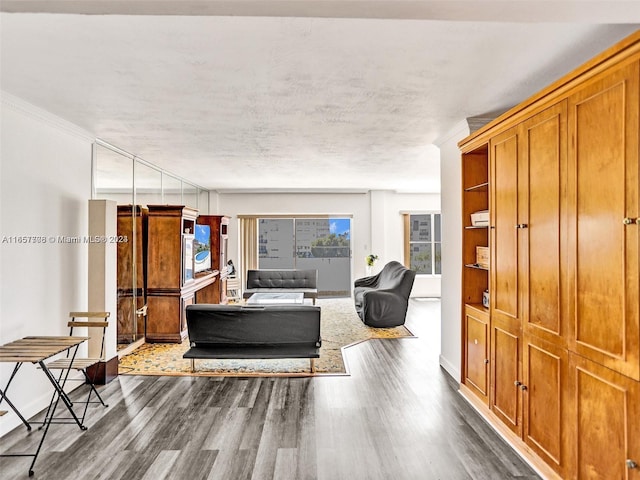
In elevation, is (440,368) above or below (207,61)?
below

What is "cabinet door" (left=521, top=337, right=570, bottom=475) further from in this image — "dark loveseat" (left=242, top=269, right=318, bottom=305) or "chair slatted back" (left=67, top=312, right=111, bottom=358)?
"dark loveseat" (left=242, top=269, right=318, bottom=305)

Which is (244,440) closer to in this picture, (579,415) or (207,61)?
(579,415)

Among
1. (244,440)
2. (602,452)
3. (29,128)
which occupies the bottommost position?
(244,440)

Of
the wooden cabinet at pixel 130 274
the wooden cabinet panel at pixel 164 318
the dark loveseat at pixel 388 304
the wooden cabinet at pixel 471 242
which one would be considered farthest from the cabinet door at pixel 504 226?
the wooden cabinet at pixel 130 274

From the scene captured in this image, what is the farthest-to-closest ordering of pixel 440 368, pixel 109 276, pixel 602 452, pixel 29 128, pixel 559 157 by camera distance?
pixel 440 368
pixel 109 276
pixel 29 128
pixel 559 157
pixel 602 452

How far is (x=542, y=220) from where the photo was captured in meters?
2.38

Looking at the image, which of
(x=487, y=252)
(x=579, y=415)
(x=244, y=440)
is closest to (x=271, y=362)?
(x=244, y=440)

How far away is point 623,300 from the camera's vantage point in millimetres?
1727

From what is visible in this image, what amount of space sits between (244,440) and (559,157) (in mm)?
2825

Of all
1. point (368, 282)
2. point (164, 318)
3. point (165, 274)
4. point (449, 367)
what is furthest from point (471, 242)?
point (368, 282)

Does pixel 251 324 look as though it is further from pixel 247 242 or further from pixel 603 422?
pixel 247 242

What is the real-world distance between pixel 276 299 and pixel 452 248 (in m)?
3.73

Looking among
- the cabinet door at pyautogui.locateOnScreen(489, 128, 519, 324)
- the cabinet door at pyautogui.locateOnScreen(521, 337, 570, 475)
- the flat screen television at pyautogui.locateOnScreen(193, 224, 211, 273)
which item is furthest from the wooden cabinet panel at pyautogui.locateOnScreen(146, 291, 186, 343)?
the cabinet door at pyautogui.locateOnScreen(521, 337, 570, 475)

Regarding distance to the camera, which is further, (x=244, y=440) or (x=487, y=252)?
(x=487, y=252)
